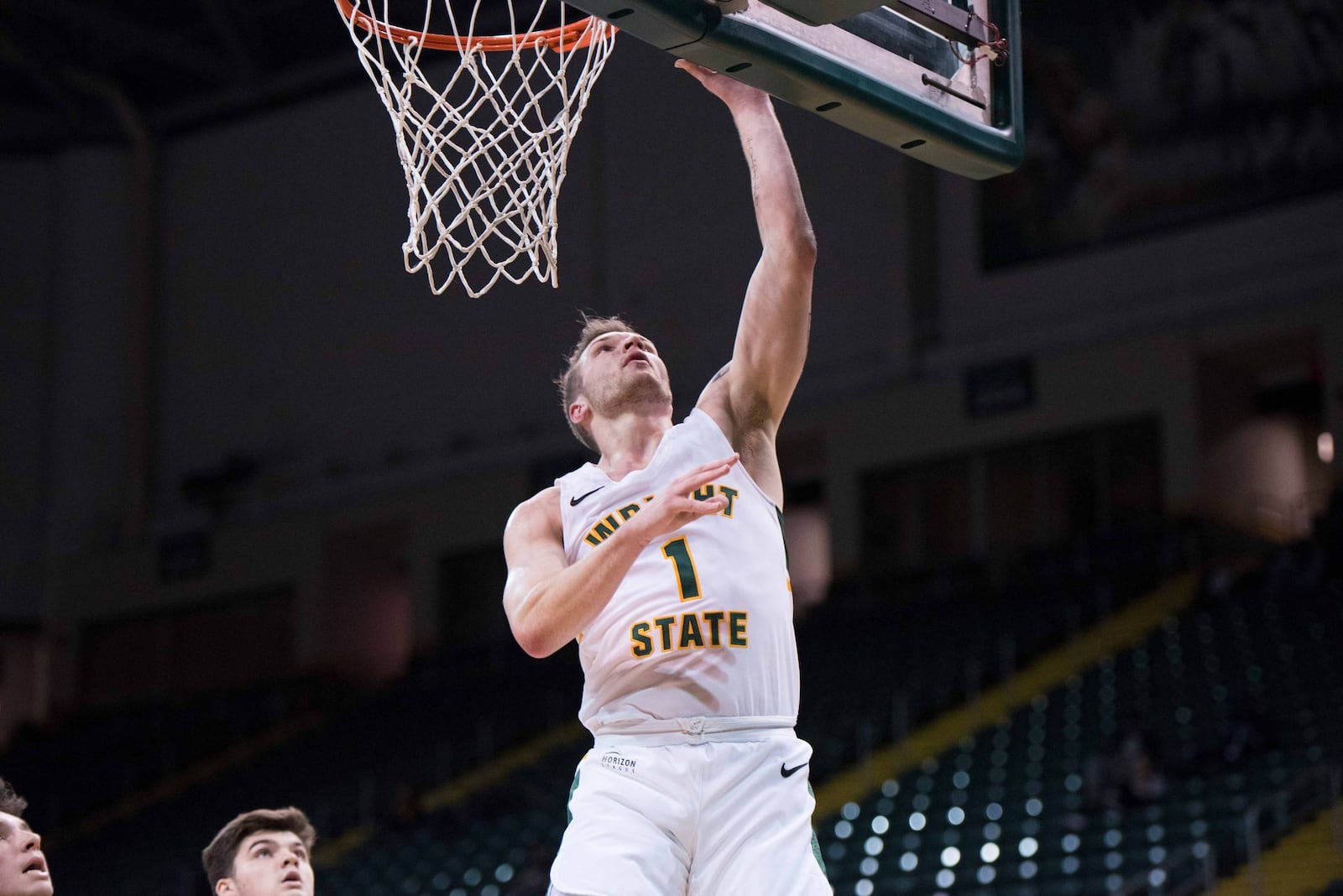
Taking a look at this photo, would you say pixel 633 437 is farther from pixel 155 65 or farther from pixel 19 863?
pixel 155 65

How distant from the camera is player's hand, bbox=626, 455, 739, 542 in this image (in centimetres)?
335

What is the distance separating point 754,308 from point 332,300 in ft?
68.7

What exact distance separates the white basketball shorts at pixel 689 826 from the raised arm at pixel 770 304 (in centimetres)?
74

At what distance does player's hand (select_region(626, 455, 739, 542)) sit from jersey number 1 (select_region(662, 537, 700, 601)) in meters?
0.34

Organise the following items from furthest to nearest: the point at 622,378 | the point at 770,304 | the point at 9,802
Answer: the point at 9,802
the point at 622,378
the point at 770,304

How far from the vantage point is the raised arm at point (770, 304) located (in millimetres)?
3867

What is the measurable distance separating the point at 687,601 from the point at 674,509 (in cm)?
40

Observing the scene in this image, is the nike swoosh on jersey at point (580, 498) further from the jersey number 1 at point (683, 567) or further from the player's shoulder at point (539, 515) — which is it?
the jersey number 1 at point (683, 567)

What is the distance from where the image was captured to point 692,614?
368 cm

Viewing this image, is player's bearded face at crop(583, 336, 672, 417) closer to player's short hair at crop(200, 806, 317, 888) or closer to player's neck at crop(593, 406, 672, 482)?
player's neck at crop(593, 406, 672, 482)

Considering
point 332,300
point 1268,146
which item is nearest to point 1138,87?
point 1268,146

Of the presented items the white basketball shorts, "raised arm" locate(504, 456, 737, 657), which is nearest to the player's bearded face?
"raised arm" locate(504, 456, 737, 657)

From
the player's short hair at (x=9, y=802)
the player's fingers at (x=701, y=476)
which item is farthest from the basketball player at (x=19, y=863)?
the player's fingers at (x=701, y=476)

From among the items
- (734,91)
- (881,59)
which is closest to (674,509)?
(734,91)
